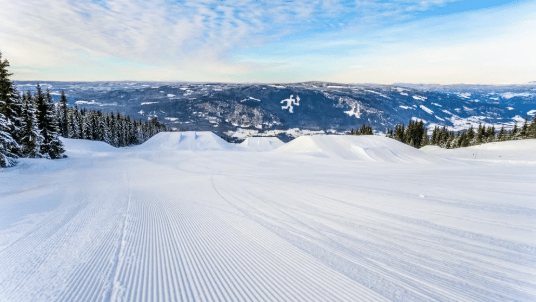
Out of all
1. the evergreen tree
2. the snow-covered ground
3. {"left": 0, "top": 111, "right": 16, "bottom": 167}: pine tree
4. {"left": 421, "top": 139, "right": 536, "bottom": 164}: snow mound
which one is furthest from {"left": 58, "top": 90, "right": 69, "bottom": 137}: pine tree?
the evergreen tree

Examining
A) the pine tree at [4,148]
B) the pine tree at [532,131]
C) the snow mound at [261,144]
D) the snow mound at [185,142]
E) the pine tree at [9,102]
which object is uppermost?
the pine tree at [9,102]

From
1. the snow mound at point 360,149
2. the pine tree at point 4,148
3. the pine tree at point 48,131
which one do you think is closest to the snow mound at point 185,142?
the pine tree at point 48,131

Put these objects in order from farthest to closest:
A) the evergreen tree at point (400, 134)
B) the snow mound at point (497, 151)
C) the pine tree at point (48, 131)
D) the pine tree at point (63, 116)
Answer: the evergreen tree at point (400, 134)
the pine tree at point (63, 116)
the snow mound at point (497, 151)
the pine tree at point (48, 131)

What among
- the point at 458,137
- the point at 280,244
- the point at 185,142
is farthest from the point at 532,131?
the point at 280,244

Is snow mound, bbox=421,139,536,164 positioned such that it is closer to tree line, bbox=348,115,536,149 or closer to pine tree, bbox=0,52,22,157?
tree line, bbox=348,115,536,149

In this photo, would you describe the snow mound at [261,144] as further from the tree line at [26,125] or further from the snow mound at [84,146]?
the tree line at [26,125]

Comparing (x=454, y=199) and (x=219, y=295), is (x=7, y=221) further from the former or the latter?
(x=454, y=199)
